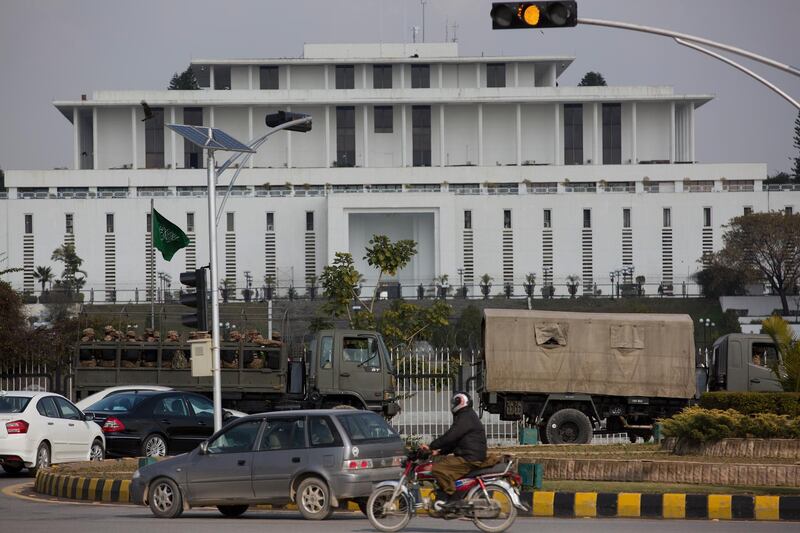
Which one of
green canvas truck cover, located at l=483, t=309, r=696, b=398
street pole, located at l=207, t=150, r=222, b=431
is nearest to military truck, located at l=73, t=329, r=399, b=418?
green canvas truck cover, located at l=483, t=309, r=696, b=398

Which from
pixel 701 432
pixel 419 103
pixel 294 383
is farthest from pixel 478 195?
pixel 701 432

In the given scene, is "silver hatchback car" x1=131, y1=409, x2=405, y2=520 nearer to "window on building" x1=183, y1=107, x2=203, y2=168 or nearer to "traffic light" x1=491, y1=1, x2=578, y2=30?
"traffic light" x1=491, y1=1, x2=578, y2=30

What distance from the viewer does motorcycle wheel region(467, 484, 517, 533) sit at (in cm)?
1413

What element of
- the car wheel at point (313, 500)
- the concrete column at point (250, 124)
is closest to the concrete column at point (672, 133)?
the concrete column at point (250, 124)

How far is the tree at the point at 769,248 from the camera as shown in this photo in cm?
7469

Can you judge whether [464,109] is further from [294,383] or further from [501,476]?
[501,476]

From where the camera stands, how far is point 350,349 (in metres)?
27.6

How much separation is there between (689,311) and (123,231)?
3110 centimetres

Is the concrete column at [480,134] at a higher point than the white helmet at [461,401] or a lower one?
higher

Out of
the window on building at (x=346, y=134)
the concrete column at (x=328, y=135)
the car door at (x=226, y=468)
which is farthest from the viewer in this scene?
the window on building at (x=346, y=134)

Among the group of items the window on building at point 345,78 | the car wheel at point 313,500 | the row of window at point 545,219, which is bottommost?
the car wheel at point 313,500

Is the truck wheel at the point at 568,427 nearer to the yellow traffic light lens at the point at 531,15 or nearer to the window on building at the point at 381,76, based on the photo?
the yellow traffic light lens at the point at 531,15

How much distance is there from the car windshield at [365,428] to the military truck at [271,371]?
35.6 ft

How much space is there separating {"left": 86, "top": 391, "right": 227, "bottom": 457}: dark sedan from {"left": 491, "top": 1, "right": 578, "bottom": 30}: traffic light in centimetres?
857
